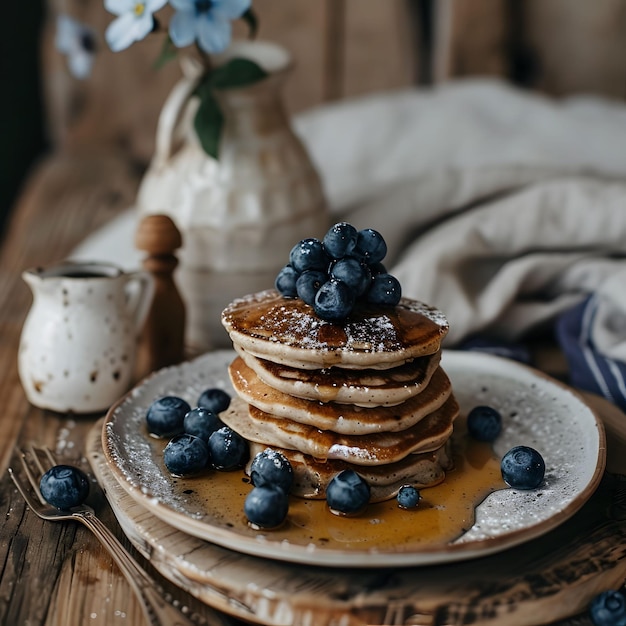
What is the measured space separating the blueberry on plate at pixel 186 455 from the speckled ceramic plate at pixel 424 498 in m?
0.01

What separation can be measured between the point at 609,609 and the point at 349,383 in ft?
1.21

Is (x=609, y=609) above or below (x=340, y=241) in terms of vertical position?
→ below

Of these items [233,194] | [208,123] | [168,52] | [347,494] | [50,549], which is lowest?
[50,549]

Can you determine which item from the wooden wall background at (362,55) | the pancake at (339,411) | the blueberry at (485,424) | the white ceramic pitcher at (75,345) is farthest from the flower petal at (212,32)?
the wooden wall background at (362,55)

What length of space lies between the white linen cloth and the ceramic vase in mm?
263

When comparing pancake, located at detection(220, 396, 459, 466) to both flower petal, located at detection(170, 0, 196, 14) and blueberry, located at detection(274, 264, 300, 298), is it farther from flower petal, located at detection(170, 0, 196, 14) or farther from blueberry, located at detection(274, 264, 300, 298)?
flower petal, located at detection(170, 0, 196, 14)

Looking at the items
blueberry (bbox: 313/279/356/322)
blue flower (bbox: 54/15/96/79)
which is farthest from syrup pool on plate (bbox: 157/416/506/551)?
blue flower (bbox: 54/15/96/79)

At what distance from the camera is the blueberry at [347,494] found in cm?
96

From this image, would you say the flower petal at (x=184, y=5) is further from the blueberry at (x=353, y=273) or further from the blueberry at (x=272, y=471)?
the blueberry at (x=272, y=471)

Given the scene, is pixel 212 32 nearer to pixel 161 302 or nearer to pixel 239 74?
pixel 239 74

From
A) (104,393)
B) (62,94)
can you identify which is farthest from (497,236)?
(62,94)

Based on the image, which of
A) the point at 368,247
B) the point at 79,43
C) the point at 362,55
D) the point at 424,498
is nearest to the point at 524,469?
the point at 424,498

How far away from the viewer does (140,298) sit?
56.7 inches

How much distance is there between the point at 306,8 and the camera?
2.83 meters
